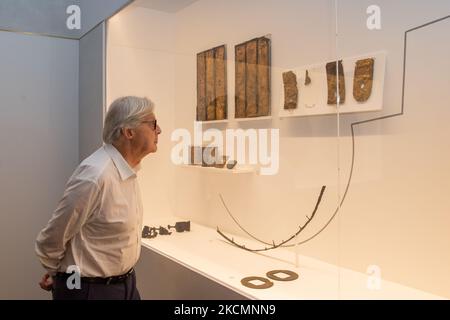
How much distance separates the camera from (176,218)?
9.80 feet

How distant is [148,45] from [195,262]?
1.62m

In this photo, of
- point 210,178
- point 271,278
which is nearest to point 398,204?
point 271,278

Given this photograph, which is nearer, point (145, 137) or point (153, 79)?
point (145, 137)

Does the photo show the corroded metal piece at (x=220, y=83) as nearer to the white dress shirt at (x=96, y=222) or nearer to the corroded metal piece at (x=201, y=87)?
the corroded metal piece at (x=201, y=87)

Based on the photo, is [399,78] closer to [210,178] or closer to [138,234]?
[138,234]

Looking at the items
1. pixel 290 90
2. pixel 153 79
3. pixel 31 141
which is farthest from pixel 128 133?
pixel 31 141

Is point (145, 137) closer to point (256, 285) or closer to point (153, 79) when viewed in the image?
point (256, 285)

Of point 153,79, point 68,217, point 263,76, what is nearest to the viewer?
point 68,217

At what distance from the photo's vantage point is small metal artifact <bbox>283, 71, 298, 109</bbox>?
2.05m

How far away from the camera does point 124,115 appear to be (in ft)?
5.19

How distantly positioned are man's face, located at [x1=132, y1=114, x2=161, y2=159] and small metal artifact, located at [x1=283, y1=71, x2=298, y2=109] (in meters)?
0.73

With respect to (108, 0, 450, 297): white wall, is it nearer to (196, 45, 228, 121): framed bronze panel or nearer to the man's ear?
(196, 45, 228, 121): framed bronze panel

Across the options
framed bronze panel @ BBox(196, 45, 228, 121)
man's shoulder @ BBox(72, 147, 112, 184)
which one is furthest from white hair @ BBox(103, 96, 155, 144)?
framed bronze panel @ BBox(196, 45, 228, 121)

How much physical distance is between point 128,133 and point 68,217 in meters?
0.37
